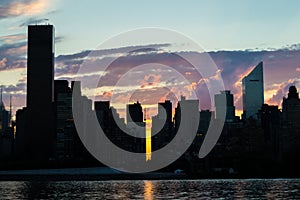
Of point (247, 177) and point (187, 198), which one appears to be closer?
point (187, 198)

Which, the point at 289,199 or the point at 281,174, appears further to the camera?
the point at 281,174

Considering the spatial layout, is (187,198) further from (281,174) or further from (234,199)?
(281,174)

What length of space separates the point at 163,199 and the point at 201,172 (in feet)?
407

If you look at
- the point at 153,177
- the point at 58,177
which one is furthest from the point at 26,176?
the point at 153,177

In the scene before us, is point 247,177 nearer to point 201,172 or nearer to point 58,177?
point 201,172

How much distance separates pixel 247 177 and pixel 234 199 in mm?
116297

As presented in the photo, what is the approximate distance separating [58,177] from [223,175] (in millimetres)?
53925

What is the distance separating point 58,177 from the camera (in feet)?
643

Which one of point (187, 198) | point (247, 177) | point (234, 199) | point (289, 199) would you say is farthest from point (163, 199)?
point (247, 177)

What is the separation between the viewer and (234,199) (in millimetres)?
71375

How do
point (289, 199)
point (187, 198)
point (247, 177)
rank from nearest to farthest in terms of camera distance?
point (289, 199) → point (187, 198) → point (247, 177)

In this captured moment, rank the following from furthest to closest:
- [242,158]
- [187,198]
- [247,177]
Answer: [242,158] < [247,177] < [187,198]

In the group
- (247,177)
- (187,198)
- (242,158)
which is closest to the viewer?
(187,198)

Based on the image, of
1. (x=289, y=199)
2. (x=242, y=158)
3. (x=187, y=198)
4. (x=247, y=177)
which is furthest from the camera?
(x=242, y=158)
